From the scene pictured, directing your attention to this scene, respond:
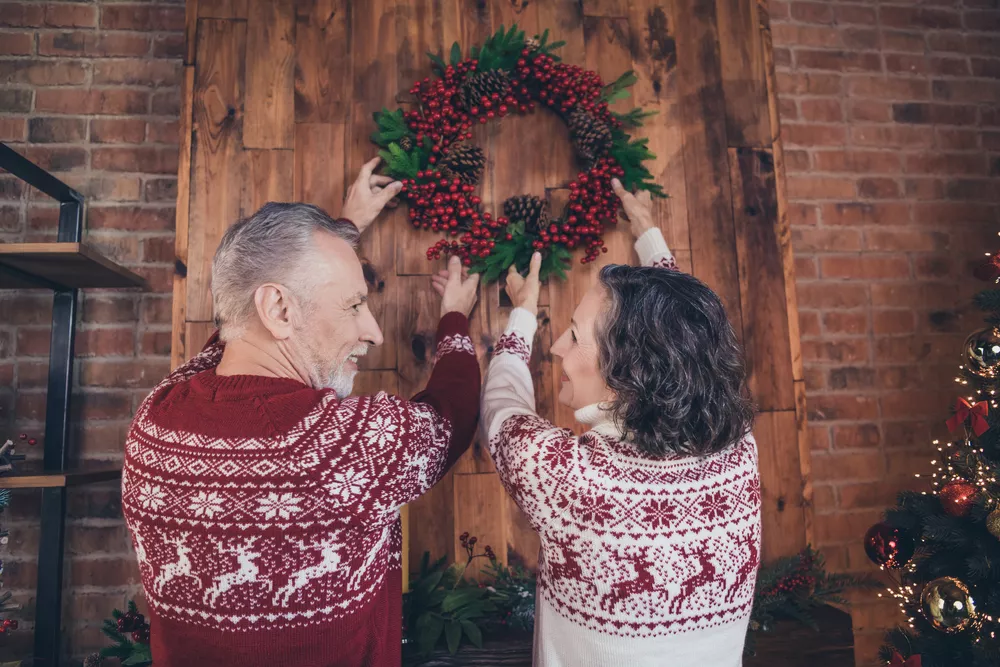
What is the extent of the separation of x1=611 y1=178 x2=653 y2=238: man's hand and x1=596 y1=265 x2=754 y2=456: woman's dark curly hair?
726 millimetres

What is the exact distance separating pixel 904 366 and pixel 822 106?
1160 mm

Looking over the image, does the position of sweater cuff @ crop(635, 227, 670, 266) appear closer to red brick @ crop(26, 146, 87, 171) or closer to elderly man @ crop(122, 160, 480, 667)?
elderly man @ crop(122, 160, 480, 667)

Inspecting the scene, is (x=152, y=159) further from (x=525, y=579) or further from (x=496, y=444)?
(x=525, y=579)

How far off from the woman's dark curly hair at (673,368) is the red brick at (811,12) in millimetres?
2188

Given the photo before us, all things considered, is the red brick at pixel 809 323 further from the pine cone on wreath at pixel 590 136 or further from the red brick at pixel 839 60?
the pine cone on wreath at pixel 590 136

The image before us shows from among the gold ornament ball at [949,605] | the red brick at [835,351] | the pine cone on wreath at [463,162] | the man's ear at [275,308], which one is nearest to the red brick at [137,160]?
the pine cone on wreath at [463,162]

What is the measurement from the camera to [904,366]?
2.62 meters

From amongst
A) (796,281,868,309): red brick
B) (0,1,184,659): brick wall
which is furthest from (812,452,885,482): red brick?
(0,1,184,659): brick wall

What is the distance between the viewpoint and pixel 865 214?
105 inches

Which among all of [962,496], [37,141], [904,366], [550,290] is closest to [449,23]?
[550,290]

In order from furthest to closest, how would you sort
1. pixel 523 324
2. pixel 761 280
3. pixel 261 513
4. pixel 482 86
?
pixel 761 280 → pixel 482 86 → pixel 523 324 → pixel 261 513

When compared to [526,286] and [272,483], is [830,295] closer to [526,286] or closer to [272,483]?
[526,286]

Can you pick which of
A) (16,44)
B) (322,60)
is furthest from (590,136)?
(16,44)

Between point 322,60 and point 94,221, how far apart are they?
109 centimetres
